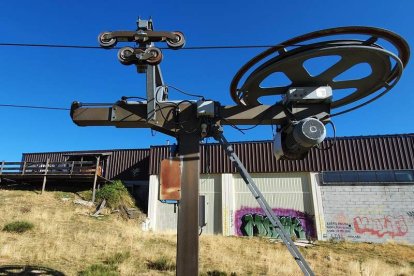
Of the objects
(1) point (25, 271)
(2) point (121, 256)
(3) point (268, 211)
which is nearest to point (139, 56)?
(3) point (268, 211)

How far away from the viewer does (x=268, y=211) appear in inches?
245

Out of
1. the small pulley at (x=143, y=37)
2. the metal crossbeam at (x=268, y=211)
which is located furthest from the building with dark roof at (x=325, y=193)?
the small pulley at (x=143, y=37)

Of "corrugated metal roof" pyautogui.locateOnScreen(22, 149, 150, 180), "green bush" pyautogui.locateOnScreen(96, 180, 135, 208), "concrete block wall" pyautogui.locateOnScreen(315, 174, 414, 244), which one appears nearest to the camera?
"concrete block wall" pyautogui.locateOnScreen(315, 174, 414, 244)

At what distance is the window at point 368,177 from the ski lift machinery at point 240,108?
22.2 metres

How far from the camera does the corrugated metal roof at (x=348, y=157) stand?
26594mm

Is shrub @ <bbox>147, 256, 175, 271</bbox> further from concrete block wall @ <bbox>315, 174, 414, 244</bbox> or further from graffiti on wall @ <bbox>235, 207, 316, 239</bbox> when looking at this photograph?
concrete block wall @ <bbox>315, 174, 414, 244</bbox>

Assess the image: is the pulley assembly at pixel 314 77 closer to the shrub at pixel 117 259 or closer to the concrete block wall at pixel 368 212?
the shrub at pixel 117 259

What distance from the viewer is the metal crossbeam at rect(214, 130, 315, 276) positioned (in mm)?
5781

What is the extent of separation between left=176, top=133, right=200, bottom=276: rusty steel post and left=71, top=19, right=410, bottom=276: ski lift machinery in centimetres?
2

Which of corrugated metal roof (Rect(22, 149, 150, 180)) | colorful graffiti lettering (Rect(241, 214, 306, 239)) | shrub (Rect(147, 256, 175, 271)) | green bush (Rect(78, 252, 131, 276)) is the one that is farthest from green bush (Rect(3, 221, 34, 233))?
corrugated metal roof (Rect(22, 149, 150, 180))

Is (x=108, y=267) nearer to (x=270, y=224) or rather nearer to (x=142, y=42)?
(x=142, y=42)

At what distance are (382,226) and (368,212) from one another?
1.39m

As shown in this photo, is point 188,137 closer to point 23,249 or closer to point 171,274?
point 171,274

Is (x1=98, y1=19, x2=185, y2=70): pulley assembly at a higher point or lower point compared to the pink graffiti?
higher
